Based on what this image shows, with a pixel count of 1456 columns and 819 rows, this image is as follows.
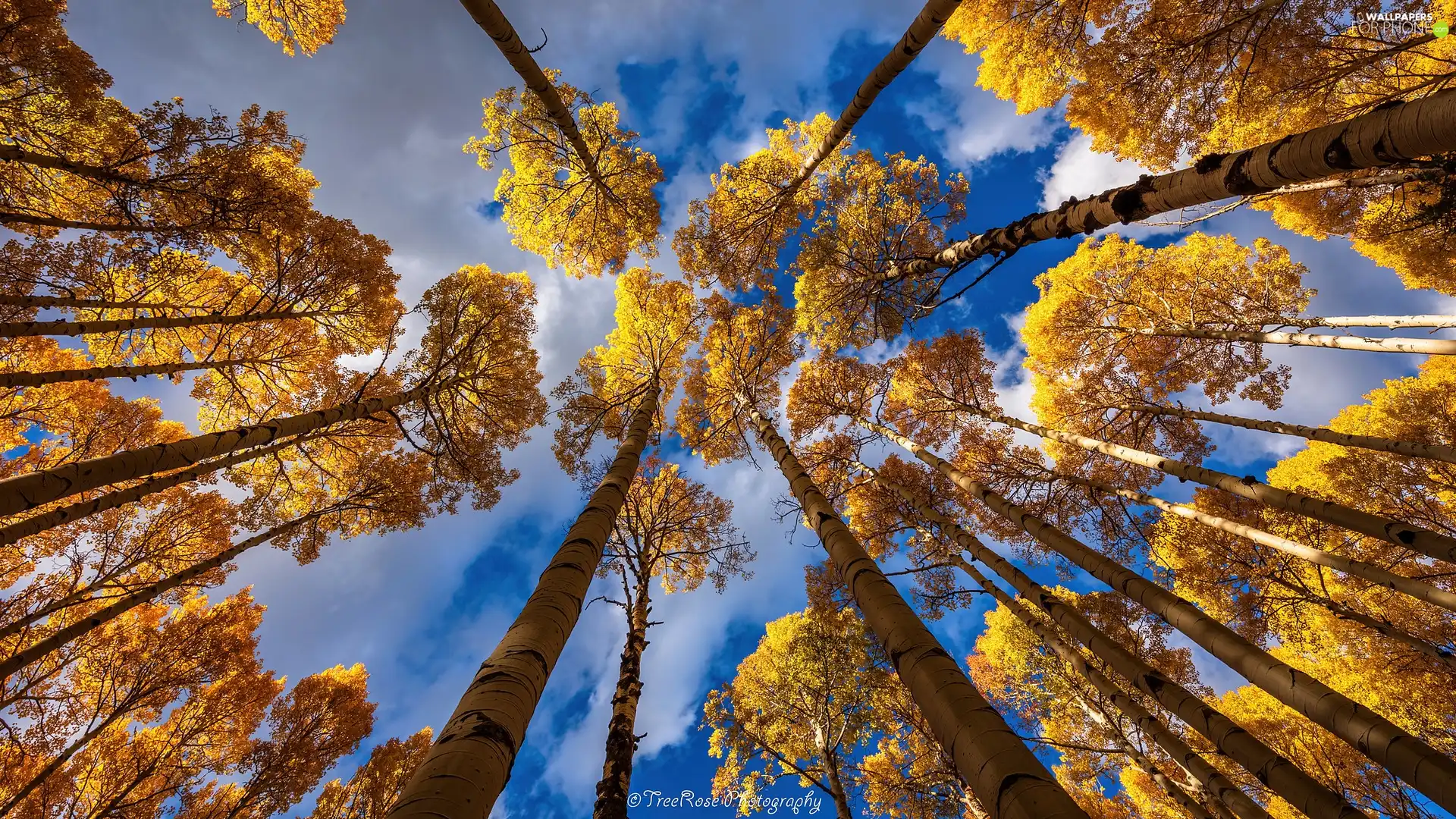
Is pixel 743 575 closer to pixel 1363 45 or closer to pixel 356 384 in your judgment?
pixel 356 384

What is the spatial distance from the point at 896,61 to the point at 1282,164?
3162mm

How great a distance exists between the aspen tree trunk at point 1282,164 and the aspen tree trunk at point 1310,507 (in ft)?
12.7

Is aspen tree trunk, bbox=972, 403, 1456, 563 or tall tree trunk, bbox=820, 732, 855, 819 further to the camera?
tall tree trunk, bbox=820, 732, 855, 819

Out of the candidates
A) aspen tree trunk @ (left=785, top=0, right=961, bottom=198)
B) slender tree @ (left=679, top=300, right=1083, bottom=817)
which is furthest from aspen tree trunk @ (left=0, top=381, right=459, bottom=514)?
aspen tree trunk @ (left=785, top=0, right=961, bottom=198)

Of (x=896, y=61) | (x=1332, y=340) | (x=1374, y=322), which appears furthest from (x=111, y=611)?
(x=1374, y=322)

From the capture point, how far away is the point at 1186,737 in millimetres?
9953

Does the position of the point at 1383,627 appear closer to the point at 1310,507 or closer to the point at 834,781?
the point at 1310,507

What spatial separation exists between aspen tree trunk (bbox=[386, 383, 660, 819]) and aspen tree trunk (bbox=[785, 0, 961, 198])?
504cm

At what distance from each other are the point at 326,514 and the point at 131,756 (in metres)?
5.18

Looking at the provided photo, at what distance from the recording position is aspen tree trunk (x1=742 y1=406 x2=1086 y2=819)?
5.42 ft

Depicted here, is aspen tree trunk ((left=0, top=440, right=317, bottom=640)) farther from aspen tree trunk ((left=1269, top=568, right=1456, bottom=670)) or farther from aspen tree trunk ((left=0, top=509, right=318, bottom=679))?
aspen tree trunk ((left=1269, top=568, right=1456, bottom=670))

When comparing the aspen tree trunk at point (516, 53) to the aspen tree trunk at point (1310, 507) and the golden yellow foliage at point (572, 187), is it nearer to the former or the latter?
the golden yellow foliage at point (572, 187)

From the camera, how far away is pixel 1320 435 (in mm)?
6348

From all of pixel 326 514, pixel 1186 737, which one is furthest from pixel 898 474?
pixel 326 514
